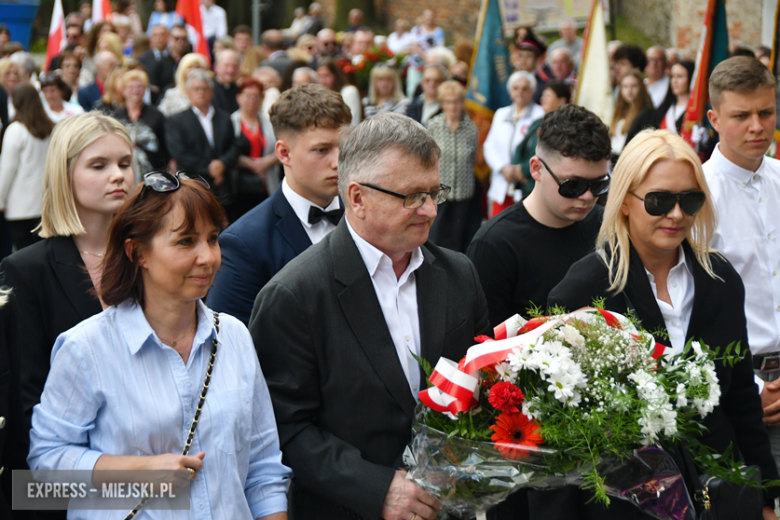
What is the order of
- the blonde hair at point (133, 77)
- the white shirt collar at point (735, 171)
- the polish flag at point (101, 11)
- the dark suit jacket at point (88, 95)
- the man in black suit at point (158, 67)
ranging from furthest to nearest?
1. the polish flag at point (101, 11)
2. the man in black suit at point (158, 67)
3. the dark suit jacket at point (88, 95)
4. the blonde hair at point (133, 77)
5. the white shirt collar at point (735, 171)

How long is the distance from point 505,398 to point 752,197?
2452mm

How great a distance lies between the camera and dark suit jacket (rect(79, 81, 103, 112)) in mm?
13383

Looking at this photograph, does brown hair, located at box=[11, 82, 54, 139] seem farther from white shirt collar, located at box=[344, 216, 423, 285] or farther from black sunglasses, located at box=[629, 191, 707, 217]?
black sunglasses, located at box=[629, 191, 707, 217]

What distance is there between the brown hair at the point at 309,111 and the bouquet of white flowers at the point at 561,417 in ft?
5.95

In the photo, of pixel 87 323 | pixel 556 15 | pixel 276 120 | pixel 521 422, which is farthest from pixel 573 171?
pixel 556 15

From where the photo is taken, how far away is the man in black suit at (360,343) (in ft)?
9.05

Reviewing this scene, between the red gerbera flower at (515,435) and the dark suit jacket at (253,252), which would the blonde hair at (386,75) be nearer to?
the dark suit jacket at (253,252)

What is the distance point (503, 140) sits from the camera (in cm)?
962

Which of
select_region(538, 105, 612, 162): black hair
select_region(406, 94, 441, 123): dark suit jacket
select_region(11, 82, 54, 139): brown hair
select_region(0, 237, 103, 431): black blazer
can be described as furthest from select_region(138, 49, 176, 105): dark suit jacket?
select_region(0, 237, 103, 431): black blazer

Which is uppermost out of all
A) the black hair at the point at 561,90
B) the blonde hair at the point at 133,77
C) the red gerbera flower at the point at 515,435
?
the blonde hair at the point at 133,77

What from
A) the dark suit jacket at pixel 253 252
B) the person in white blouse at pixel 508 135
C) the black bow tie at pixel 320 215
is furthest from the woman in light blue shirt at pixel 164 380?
the person in white blouse at pixel 508 135

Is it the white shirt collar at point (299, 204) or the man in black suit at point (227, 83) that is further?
the man in black suit at point (227, 83)

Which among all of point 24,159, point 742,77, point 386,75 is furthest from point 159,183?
point 386,75

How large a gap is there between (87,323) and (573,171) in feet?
8.10
